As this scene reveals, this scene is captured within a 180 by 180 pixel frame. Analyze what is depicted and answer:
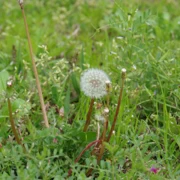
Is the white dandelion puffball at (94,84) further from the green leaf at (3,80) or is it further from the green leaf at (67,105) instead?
the green leaf at (3,80)

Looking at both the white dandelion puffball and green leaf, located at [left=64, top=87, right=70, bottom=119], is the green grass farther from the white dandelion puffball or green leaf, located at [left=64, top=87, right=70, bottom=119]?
the white dandelion puffball

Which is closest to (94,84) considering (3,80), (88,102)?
(88,102)

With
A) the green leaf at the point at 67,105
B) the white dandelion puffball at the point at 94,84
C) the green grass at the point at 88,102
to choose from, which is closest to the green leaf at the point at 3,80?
the green grass at the point at 88,102

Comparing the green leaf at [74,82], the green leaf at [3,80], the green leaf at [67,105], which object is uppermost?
the green leaf at [3,80]

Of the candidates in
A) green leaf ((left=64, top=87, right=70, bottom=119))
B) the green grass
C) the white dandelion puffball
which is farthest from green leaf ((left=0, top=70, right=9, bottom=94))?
the white dandelion puffball

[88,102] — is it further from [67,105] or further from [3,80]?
[3,80]
